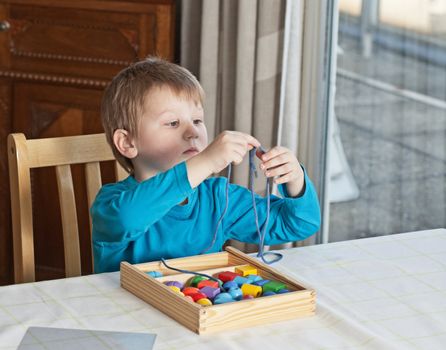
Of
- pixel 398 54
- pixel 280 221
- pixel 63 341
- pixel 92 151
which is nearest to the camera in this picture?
pixel 63 341

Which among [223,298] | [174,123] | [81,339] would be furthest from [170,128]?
[81,339]

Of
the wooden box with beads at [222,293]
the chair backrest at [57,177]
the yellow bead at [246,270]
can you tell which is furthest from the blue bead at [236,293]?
the chair backrest at [57,177]

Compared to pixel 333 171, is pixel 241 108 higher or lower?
Result: higher

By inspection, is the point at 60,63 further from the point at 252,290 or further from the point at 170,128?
the point at 252,290

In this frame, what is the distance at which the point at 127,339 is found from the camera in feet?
4.35

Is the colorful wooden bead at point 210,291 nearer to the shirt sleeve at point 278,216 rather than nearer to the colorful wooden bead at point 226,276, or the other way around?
the colorful wooden bead at point 226,276

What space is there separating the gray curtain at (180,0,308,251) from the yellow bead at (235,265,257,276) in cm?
129

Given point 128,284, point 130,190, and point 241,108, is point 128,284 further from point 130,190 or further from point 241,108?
point 241,108

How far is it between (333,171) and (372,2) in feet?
1.83

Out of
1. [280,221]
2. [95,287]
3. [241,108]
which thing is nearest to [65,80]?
[241,108]

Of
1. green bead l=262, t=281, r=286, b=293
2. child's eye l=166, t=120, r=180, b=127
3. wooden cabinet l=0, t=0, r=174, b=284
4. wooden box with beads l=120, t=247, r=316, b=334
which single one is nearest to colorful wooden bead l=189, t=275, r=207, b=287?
wooden box with beads l=120, t=247, r=316, b=334

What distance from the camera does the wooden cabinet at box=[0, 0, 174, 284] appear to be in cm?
294

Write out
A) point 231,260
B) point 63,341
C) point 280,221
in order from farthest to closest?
point 280,221, point 231,260, point 63,341

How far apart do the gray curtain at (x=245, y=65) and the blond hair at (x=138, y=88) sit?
997mm
